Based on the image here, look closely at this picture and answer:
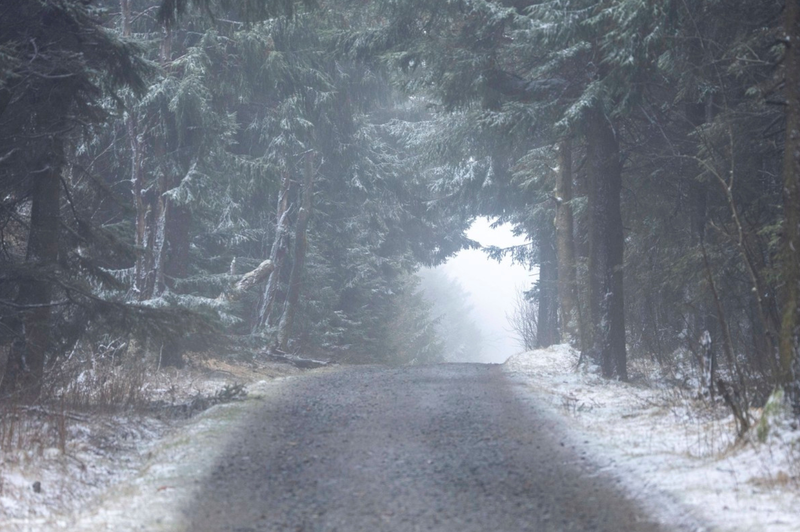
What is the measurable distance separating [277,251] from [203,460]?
16301 millimetres

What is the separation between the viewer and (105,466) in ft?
22.4

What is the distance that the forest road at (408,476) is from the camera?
5.35 meters

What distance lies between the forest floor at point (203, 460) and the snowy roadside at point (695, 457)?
1 centimetres

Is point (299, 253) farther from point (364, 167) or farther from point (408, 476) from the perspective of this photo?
point (408, 476)

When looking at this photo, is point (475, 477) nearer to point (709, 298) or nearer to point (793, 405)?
→ point (793, 405)

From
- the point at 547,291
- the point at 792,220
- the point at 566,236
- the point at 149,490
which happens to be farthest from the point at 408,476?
the point at 547,291

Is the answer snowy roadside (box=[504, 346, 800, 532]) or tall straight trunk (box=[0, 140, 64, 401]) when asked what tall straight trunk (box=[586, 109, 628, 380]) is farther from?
tall straight trunk (box=[0, 140, 64, 401])

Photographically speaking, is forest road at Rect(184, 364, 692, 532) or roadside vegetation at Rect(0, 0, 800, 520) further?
roadside vegetation at Rect(0, 0, 800, 520)

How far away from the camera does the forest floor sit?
521cm

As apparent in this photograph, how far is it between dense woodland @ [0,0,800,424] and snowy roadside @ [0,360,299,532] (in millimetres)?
1050

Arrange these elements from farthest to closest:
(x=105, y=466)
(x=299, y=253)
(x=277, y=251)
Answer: (x=299, y=253) < (x=277, y=251) < (x=105, y=466)

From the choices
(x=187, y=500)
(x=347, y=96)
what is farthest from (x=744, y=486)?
(x=347, y=96)

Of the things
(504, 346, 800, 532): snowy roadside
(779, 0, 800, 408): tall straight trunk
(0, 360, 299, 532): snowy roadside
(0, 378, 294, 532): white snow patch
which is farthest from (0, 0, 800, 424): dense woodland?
(0, 378, 294, 532): white snow patch

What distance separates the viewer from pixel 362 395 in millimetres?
11492
